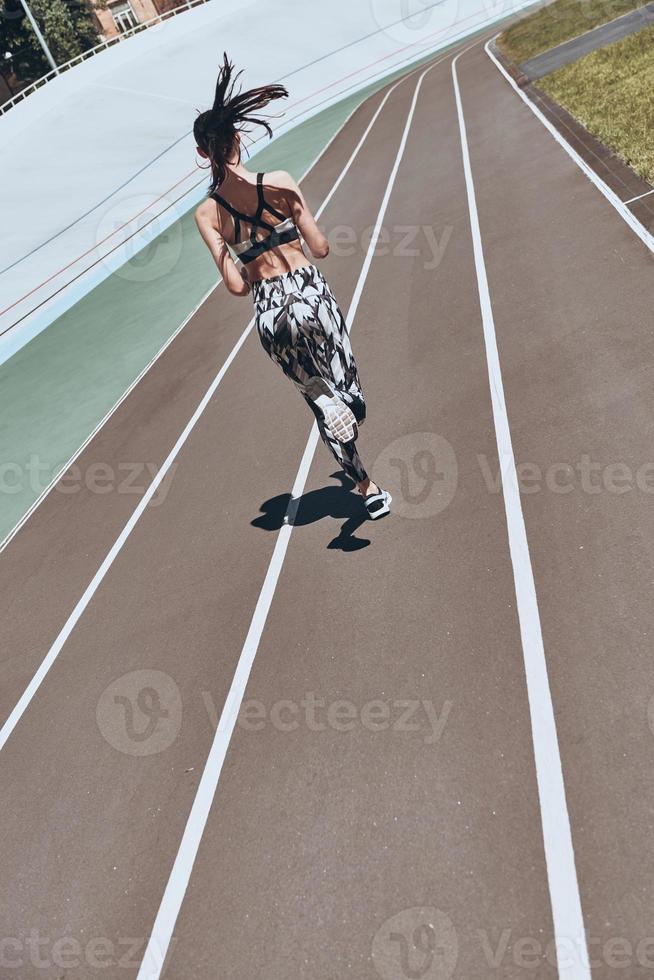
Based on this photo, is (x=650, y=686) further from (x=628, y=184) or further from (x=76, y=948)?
(x=628, y=184)

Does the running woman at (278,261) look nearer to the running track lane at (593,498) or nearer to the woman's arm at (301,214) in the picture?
the woman's arm at (301,214)

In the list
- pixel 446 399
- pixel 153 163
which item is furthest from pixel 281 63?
pixel 446 399

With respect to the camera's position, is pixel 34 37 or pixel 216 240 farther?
pixel 34 37

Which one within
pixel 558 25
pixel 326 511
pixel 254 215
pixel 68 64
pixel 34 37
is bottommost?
pixel 326 511

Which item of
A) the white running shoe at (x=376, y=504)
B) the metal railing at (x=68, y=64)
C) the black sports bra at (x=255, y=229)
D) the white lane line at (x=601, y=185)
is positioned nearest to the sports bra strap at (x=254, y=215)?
the black sports bra at (x=255, y=229)

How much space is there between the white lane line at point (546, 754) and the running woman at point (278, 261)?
131cm

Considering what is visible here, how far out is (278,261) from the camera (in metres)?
4.71

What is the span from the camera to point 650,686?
372cm

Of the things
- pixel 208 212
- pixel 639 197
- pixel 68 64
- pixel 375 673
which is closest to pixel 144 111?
pixel 68 64

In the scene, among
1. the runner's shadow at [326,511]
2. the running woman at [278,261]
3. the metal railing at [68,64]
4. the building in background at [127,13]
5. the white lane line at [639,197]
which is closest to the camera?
the running woman at [278,261]

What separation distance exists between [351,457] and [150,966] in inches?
124

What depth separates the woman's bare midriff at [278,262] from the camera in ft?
15.4

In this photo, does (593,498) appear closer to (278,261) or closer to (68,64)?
(278,261)

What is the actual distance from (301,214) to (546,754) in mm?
3415
